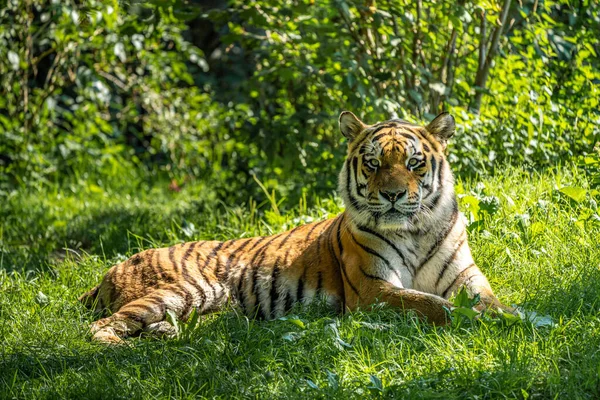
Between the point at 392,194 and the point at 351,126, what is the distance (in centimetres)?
63

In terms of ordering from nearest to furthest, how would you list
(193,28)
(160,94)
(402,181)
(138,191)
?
(402,181) → (138,191) → (160,94) → (193,28)

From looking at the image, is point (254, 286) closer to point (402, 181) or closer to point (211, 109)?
point (402, 181)

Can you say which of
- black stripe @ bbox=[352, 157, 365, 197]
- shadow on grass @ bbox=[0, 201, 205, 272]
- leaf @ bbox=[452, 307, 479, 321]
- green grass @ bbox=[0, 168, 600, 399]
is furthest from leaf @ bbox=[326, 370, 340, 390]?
shadow on grass @ bbox=[0, 201, 205, 272]

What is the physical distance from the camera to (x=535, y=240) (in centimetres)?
515

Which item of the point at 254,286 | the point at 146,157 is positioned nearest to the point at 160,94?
the point at 146,157

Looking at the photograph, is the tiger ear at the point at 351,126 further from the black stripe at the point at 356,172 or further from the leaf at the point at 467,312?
the leaf at the point at 467,312

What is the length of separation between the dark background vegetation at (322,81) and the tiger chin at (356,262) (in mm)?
1568

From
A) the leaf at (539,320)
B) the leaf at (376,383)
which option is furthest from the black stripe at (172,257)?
the leaf at (539,320)

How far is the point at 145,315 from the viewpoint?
15.3ft

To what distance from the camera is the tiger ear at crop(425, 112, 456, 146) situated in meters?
4.74

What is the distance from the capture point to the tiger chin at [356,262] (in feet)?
14.6

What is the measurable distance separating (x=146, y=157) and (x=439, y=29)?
14.7ft

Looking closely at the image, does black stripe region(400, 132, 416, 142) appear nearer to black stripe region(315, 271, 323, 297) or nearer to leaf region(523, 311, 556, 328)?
black stripe region(315, 271, 323, 297)

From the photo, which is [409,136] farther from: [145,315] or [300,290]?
[145,315]
